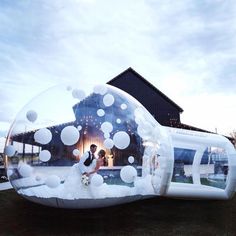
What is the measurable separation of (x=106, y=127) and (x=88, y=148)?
0.53 metres

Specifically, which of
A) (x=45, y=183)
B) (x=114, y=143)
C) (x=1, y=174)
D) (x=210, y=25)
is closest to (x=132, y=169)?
(x=114, y=143)

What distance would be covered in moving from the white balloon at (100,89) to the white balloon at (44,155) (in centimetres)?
156

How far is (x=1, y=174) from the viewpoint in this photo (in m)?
15.4

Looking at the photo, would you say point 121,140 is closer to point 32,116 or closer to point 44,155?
point 44,155

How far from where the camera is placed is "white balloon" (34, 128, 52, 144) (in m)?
5.78

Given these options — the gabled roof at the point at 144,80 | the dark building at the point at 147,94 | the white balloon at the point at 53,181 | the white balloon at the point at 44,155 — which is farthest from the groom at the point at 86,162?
the gabled roof at the point at 144,80

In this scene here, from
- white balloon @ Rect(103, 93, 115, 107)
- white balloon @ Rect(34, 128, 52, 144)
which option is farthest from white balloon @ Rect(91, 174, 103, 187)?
white balloon @ Rect(103, 93, 115, 107)

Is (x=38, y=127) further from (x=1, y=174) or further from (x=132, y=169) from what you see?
(x=1, y=174)

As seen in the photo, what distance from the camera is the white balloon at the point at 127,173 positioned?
5875mm

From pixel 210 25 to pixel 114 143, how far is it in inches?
314

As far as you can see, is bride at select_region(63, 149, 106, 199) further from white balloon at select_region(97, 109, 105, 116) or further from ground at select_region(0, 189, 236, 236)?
white balloon at select_region(97, 109, 105, 116)

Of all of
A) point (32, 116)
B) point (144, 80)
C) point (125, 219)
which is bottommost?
point (125, 219)

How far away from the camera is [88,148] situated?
5.77 meters

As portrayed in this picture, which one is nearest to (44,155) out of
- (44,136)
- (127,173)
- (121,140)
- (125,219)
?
(44,136)
